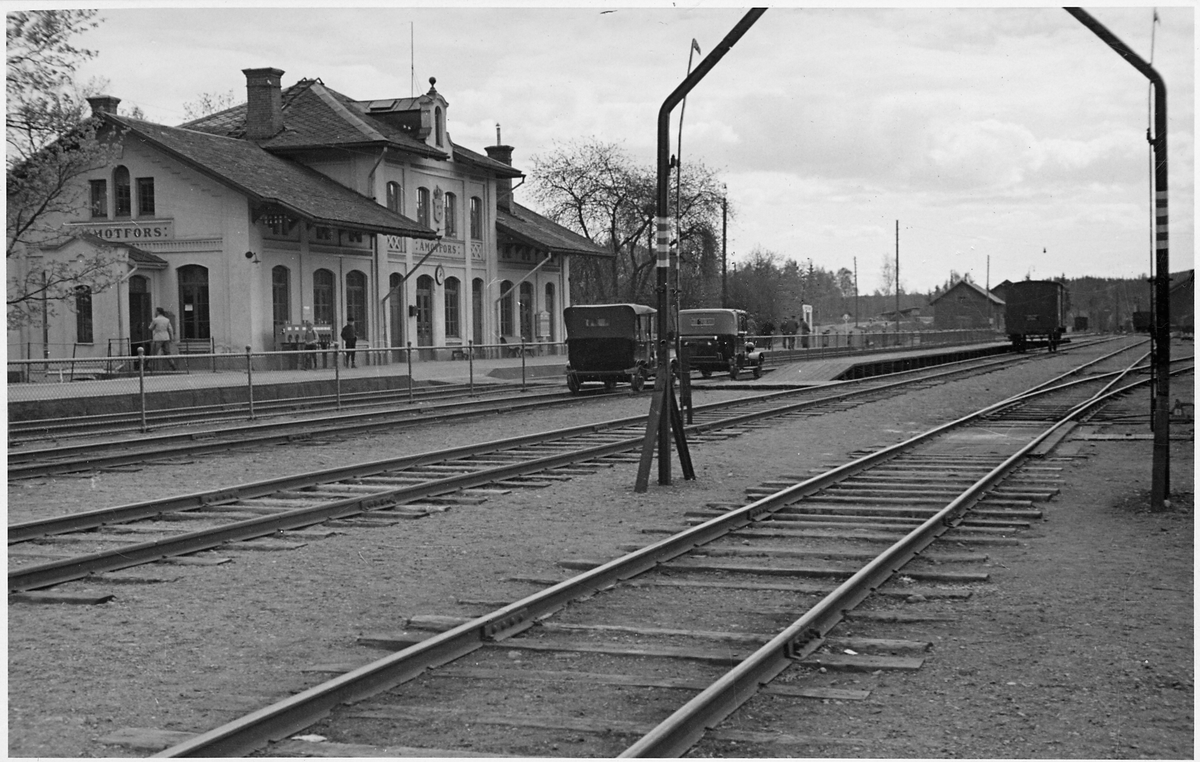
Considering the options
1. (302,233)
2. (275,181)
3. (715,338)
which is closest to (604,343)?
(715,338)

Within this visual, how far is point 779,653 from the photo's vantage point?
6.57 m

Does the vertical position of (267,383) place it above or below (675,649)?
above

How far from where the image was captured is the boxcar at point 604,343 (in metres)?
31.7

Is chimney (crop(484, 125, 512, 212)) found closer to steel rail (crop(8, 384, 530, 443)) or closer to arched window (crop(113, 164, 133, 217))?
arched window (crop(113, 164, 133, 217))

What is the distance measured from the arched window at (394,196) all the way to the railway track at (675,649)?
37194mm

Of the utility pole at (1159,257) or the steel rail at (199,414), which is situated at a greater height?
the utility pole at (1159,257)

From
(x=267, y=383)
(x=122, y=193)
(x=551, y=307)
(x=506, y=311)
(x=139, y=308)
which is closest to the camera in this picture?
(x=267, y=383)

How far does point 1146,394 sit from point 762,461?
17302 millimetres

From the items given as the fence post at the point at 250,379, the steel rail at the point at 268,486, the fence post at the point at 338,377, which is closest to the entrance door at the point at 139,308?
the fence post at the point at 338,377

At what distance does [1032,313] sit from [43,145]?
56.3 m

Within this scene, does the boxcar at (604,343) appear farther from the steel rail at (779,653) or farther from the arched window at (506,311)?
the arched window at (506,311)

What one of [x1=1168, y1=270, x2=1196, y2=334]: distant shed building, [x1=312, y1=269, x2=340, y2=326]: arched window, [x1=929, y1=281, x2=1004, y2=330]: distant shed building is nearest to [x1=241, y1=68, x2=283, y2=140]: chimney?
[x1=312, y1=269, x2=340, y2=326]: arched window

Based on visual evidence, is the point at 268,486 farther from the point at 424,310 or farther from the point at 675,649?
the point at 424,310

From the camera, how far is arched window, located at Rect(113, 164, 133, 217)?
40.6 meters
